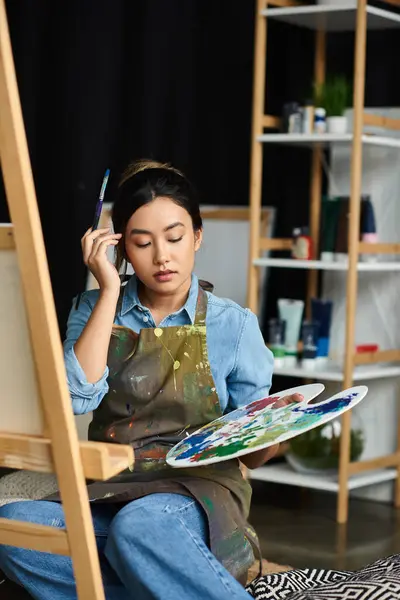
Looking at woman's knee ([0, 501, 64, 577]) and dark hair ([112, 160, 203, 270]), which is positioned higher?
dark hair ([112, 160, 203, 270])

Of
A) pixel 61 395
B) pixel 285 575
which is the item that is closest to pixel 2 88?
pixel 61 395

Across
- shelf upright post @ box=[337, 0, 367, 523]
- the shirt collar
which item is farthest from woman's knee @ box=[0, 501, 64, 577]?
shelf upright post @ box=[337, 0, 367, 523]

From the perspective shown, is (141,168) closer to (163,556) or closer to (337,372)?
(163,556)

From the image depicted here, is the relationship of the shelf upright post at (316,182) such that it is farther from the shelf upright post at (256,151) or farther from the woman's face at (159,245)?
the woman's face at (159,245)

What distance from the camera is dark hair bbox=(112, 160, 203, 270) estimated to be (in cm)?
215

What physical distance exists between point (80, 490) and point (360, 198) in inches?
91.3

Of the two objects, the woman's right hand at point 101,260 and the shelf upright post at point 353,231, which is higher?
the woman's right hand at point 101,260

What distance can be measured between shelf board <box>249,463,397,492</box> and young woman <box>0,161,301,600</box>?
4.81 ft

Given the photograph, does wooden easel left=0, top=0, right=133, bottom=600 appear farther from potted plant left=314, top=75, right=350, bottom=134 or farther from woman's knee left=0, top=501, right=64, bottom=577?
potted plant left=314, top=75, right=350, bottom=134

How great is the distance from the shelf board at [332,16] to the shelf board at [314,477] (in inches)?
61.3

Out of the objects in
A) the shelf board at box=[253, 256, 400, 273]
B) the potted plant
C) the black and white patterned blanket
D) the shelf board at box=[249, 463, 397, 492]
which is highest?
the potted plant

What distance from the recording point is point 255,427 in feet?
6.02

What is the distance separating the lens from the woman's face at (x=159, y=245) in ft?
6.93

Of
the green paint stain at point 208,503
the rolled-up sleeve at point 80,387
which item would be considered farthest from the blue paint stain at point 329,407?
the rolled-up sleeve at point 80,387
